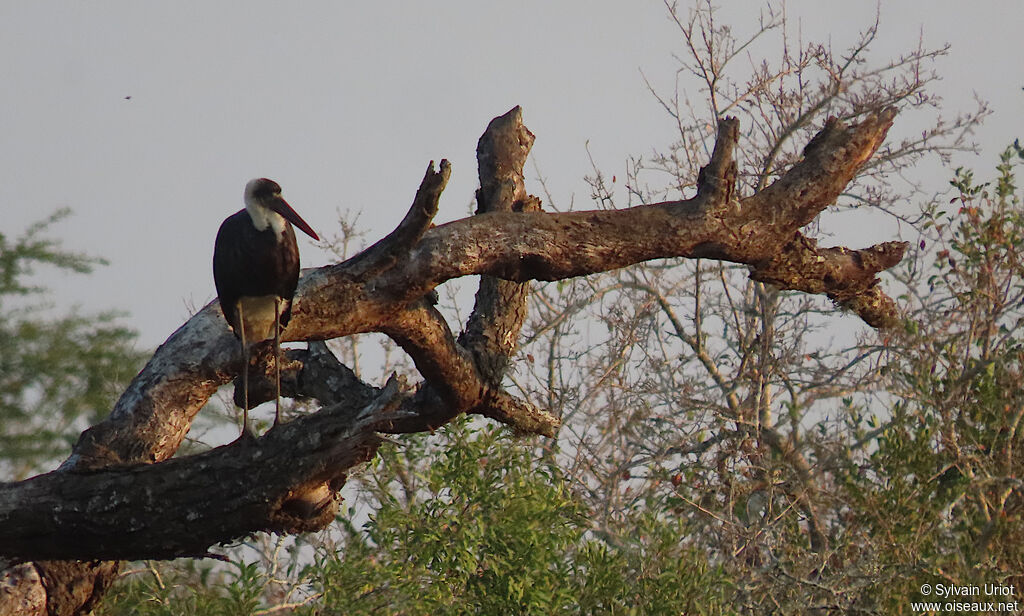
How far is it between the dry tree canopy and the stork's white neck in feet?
0.99

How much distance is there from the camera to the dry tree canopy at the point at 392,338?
358 centimetres

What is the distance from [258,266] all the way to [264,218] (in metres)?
0.32

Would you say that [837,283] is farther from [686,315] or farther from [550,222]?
[686,315]

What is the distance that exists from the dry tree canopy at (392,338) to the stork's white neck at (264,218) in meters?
0.30

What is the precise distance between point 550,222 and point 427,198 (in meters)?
0.72

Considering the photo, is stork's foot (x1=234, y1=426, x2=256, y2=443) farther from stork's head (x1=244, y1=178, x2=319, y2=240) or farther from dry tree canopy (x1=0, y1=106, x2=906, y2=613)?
stork's head (x1=244, y1=178, x2=319, y2=240)

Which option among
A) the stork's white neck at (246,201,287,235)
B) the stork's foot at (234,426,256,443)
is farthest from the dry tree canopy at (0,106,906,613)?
the stork's white neck at (246,201,287,235)

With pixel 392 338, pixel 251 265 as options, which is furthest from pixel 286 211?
pixel 392 338

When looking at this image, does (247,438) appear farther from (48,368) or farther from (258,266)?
(48,368)

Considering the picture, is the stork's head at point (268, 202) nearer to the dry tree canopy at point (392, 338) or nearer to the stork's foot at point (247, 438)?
the dry tree canopy at point (392, 338)

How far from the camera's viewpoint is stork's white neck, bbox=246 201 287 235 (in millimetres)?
4652

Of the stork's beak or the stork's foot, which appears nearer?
the stork's foot

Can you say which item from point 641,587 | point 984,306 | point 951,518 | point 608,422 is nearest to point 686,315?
point 608,422

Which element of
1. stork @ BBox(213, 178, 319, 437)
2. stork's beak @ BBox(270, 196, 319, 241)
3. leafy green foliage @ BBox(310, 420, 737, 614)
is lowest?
leafy green foliage @ BBox(310, 420, 737, 614)
